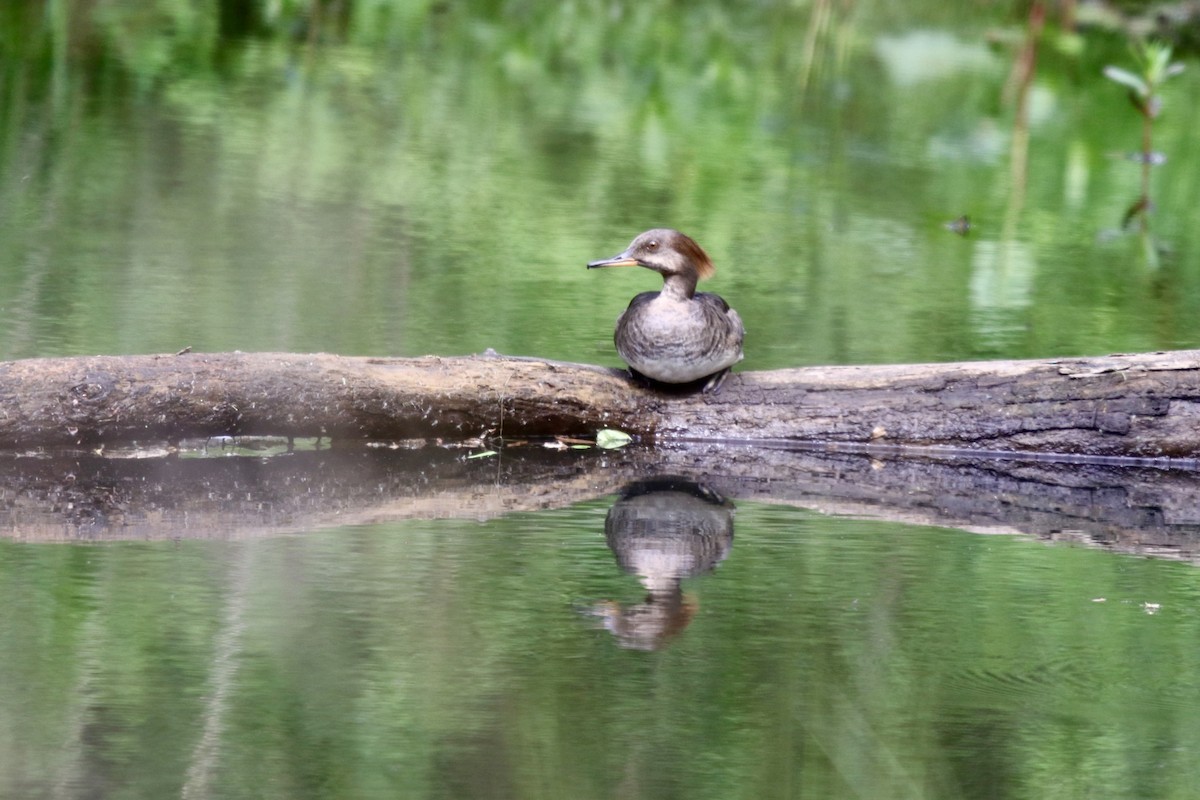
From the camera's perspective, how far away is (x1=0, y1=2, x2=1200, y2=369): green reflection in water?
790 centimetres

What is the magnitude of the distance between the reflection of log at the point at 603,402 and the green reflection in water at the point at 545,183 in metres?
0.85

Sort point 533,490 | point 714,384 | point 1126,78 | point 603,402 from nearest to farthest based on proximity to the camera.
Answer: point 533,490, point 603,402, point 714,384, point 1126,78

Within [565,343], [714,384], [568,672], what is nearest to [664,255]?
[714,384]

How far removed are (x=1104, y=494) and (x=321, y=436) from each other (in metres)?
2.49

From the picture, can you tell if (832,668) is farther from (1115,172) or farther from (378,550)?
(1115,172)

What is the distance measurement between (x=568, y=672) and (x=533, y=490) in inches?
71.6

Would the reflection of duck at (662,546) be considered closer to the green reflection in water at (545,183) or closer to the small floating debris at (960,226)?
the green reflection in water at (545,183)

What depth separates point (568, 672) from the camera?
411cm

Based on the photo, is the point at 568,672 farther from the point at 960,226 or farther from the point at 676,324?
the point at 960,226

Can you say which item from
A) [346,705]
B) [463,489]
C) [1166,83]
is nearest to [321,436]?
[463,489]

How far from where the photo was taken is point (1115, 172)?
1252 centimetres

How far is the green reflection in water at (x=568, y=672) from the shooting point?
3.56 m

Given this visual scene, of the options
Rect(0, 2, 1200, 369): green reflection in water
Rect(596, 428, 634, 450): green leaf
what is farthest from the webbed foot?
Rect(0, 2, 1200, 369): green reflection in water

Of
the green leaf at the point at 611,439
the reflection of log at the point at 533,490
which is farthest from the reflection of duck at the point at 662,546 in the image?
the green leaf at the point at 611,439
